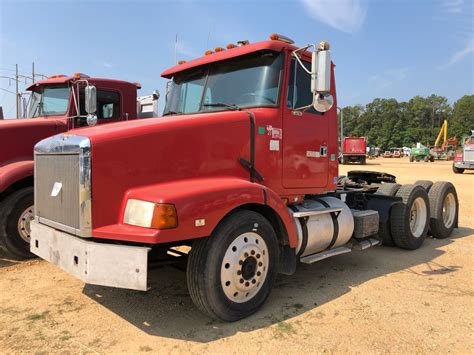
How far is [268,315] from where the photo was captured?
3.85 metres

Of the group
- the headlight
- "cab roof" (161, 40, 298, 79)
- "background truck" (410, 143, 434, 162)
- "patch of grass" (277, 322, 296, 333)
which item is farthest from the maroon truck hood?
"background truck" (410, 143, 434, 162)

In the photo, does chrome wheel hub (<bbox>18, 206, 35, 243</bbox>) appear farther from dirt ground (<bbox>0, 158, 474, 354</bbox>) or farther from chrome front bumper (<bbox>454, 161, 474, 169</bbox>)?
chrome front bumper (<bbox>454, 161, 474, 169</bbox>)

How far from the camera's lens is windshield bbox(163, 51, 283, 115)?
14.3 feet

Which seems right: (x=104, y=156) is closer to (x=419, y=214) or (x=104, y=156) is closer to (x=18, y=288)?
(x=18, y=288)

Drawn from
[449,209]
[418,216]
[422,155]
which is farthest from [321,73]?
[422,155]

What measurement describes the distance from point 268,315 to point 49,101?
5.60m

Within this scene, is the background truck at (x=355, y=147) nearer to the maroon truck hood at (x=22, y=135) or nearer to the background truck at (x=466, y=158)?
the background truck at (x=466, y=158)

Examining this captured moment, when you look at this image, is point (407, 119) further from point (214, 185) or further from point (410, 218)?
point (214, 185)

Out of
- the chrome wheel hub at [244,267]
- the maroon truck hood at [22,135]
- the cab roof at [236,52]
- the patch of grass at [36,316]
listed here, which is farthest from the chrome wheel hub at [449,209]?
the maroon truck hood at [22,135]

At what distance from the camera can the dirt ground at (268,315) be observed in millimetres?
3287

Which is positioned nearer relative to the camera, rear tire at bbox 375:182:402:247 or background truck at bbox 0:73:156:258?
background truck at bbox 0:73:156:258

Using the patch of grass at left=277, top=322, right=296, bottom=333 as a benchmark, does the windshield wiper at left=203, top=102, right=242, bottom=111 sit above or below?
above

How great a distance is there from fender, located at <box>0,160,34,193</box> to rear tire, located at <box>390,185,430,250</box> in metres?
5.66

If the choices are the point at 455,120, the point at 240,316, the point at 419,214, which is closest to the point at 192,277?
the point at 240,316
